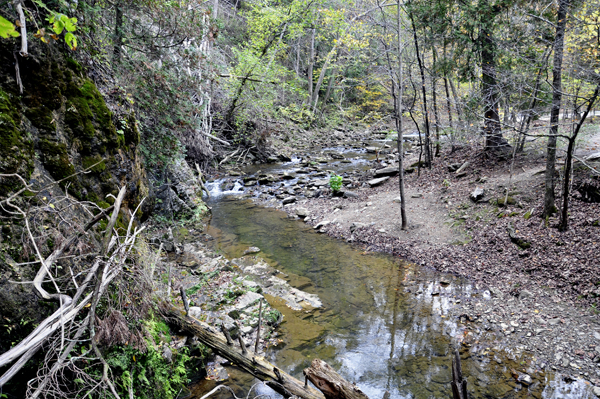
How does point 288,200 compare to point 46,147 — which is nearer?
point 46,147

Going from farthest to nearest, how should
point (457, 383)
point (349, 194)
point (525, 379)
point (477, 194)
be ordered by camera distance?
point (349, 194) → point (477, 194) → point (525, 379) → point (457, 383)

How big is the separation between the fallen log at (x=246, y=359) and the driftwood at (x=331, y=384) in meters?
0.19

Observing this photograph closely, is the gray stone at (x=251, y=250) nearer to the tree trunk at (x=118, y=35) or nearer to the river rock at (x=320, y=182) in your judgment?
the tree trunk at (x=118, y=35)

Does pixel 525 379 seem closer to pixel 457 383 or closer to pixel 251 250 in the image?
pixel 457 383

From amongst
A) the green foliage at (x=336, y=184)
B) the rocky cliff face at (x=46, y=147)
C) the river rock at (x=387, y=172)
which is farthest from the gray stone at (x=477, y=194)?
the rocky cliff face at (x=46, y=147)

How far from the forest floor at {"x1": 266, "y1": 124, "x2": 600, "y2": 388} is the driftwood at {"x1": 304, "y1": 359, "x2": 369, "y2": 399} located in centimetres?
343

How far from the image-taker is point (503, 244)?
841 cm

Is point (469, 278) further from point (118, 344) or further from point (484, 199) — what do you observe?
point (118, 344)

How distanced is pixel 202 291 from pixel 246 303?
45.4 inches

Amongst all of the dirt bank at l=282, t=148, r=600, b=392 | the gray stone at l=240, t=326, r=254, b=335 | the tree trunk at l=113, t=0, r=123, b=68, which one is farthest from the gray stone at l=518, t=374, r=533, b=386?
the tree trunk at l=113, t=0, r=123, b=68

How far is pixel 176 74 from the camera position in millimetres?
8688

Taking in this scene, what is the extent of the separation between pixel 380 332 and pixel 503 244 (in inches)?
182

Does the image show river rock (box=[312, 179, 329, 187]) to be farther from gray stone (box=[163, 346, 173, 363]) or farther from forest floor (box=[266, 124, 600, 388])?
gray stone (box=[163, 346, 173, 363])

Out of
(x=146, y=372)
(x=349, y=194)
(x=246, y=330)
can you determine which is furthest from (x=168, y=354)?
(x=349, y=194)
